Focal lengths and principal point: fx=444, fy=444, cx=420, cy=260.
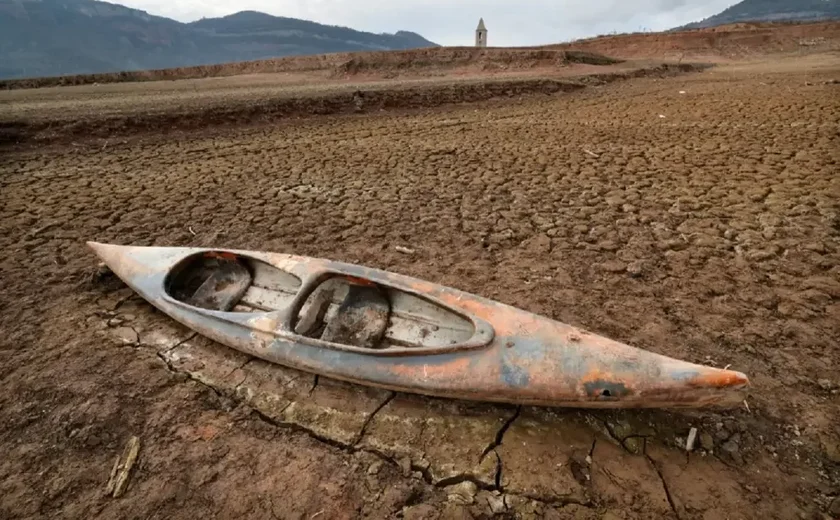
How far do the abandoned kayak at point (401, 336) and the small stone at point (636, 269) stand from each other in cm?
119

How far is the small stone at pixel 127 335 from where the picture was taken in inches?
96.7

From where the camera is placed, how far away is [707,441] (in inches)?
66.4

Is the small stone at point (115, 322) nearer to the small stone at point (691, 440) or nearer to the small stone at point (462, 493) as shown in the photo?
the small stone at point (462, 493)

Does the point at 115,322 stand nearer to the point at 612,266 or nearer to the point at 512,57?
the point at 612,266

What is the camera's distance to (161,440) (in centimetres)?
185

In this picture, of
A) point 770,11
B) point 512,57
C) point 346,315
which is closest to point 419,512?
point 346,315

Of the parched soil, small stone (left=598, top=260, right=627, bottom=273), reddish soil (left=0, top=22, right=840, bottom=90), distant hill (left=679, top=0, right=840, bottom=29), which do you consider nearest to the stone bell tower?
reddish soil (left=0, top=22, right=840, bottom=90)

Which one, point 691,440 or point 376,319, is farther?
point 376,319

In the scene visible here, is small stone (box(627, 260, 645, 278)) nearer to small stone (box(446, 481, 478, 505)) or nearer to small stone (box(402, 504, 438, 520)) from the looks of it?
small stone (box(446, 481, 478, 505))

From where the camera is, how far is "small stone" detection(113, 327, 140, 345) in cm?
246

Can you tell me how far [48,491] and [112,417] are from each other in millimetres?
353

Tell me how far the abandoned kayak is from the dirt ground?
153 millimetres

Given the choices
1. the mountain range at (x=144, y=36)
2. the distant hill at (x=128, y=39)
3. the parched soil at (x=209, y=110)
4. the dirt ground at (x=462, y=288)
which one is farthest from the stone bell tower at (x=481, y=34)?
the distant hill at (x=128, y=39)

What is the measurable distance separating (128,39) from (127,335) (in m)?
159
